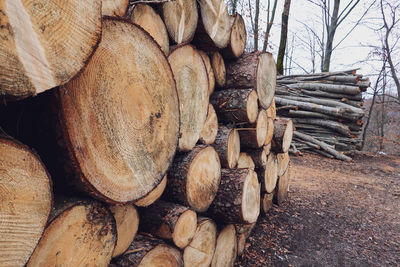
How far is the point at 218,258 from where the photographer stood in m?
2.34

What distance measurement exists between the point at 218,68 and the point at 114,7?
58.0 inches

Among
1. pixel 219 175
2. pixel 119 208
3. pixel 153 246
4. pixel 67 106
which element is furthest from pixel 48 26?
pixel 219 175

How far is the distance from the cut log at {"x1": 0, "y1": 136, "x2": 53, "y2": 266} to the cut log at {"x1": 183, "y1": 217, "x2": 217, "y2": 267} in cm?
119

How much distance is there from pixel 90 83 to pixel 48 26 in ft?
1.01

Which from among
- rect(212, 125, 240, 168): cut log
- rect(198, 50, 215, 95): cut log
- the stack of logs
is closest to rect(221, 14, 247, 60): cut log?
the stack of logs

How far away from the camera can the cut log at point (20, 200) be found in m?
0.74

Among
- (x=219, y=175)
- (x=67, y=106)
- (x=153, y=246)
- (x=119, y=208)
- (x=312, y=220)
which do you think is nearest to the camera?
(x=67, y=106)

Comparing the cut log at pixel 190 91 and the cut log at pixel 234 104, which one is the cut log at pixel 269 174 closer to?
the cut log at pixel 234 104

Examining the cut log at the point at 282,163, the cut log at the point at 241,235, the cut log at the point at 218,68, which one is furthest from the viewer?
the cut log at the point at 282,163

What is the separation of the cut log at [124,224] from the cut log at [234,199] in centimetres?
85

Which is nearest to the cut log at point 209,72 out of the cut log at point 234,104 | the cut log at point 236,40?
the cut log at point 234,104

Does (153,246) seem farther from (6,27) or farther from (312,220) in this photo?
(312,220)

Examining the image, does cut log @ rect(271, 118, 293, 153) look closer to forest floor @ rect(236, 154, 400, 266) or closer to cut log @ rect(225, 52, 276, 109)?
cut log @ rect(225, 52, 276, 109)

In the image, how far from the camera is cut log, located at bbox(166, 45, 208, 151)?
5.97 ft
